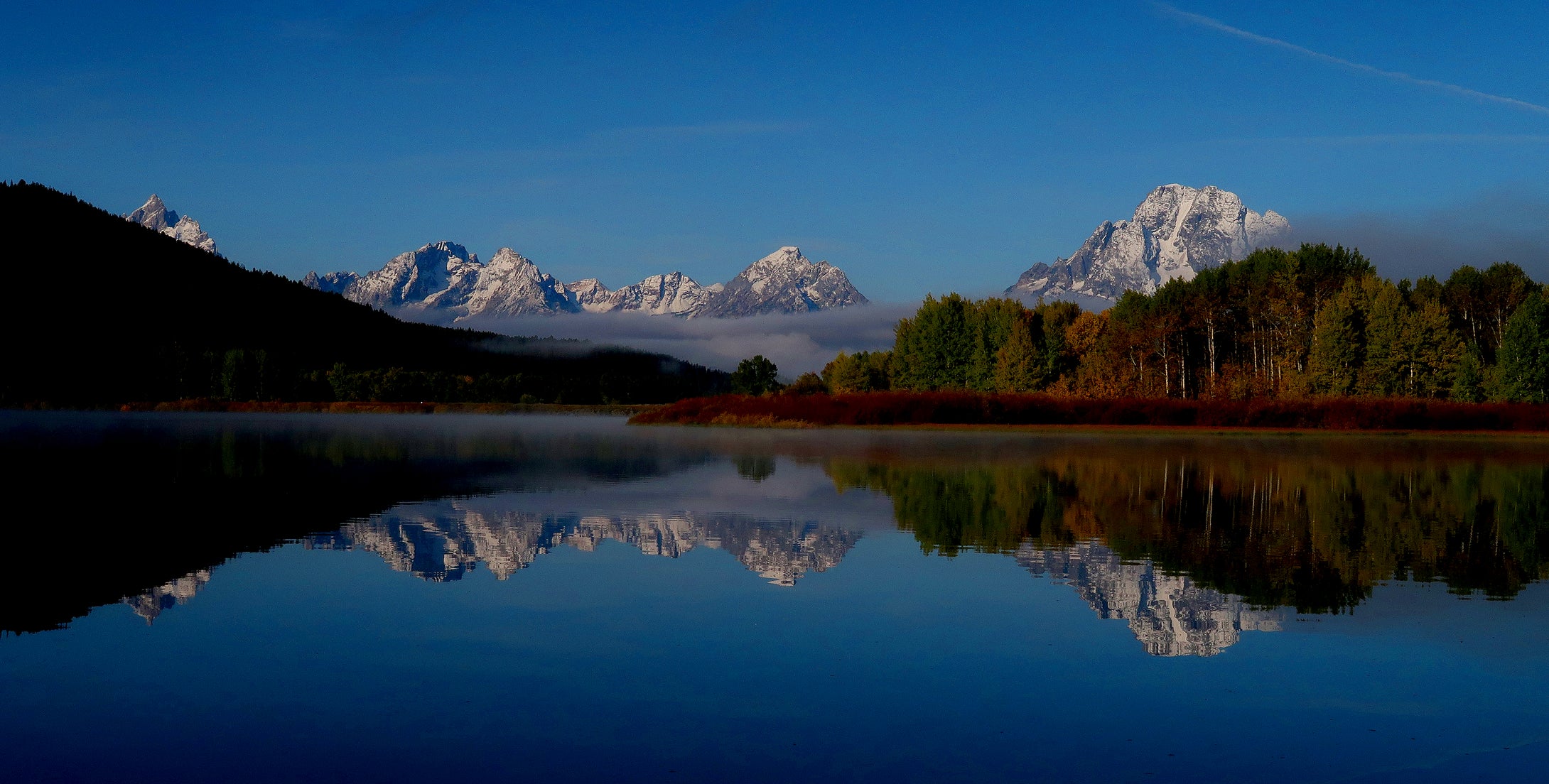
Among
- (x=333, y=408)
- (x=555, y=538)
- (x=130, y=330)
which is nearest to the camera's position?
(x=555, y=538)

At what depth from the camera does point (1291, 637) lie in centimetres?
1091

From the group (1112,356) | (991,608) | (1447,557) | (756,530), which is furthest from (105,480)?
(1112,356)

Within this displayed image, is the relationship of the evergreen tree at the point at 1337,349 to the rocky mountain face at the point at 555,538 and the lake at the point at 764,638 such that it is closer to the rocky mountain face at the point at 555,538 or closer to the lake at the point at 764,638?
the lake at the point at 764,638

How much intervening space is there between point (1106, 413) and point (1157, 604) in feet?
230

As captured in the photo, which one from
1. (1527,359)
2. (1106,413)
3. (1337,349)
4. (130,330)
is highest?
(130,330)

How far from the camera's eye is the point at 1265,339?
9394 cm

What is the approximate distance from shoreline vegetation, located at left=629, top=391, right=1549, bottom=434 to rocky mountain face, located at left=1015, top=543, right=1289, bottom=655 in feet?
209

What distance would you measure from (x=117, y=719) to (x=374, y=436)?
2134 inches

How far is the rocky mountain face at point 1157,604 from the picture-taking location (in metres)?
10.9

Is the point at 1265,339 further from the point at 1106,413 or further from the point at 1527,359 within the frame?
the point at 1106,413

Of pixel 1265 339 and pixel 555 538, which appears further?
pixel 1265 339

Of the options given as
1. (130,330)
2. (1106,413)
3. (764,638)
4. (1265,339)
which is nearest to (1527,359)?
(1265,339)

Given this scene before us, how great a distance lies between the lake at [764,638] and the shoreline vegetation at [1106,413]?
52223 mm

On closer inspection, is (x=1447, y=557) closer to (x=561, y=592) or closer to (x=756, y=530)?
(x=756, y=530)
